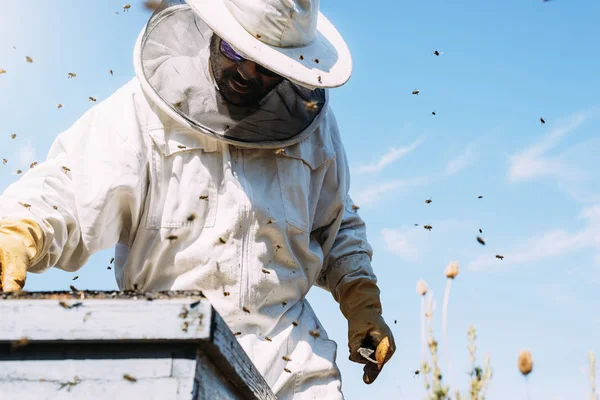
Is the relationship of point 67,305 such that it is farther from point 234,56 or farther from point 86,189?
point 234,56

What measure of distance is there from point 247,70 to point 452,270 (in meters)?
1.77

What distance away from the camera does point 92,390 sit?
1736mm

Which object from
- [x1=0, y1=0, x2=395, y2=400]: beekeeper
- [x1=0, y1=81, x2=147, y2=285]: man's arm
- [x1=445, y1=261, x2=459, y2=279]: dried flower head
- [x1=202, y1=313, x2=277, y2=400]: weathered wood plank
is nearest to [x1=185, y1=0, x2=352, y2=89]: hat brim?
[x1=0, y1=0, x2=395, y2=400]: beekeeper

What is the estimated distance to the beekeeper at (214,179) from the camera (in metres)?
3.25

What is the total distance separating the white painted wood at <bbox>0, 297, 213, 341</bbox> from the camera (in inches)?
67.8

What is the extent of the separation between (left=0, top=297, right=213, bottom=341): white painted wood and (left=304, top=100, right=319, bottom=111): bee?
6.51ft

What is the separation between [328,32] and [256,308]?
5.01 feet

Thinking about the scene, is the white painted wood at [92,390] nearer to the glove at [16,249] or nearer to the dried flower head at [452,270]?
the dried flower head at [452,270]

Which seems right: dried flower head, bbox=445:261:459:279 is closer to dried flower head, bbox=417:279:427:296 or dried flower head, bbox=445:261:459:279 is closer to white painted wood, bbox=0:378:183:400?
dried flower head, bbox=417:279:427:296

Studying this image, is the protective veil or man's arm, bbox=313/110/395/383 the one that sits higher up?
the protective veil

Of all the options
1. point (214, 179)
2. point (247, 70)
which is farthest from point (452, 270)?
point (247, 70)

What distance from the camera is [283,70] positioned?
10.7 ft

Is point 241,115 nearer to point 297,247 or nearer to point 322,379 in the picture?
point 297,247

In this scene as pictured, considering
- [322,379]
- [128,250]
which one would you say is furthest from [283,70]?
[322,379]
